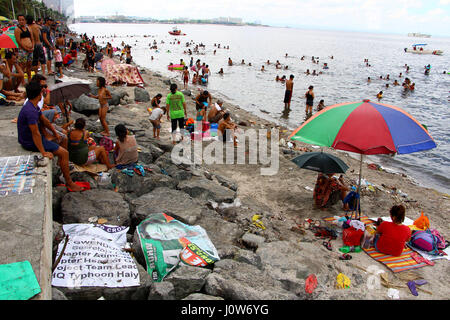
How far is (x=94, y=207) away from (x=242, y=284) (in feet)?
8.88

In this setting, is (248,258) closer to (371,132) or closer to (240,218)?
(240,218)

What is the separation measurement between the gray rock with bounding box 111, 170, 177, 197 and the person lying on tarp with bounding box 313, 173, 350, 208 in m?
3.29

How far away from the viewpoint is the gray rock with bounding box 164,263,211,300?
347 centimetres

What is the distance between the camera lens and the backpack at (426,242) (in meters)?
5.38

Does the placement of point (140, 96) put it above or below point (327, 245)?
above

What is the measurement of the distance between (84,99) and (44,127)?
18.1 feet

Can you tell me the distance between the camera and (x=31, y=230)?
3.37 m

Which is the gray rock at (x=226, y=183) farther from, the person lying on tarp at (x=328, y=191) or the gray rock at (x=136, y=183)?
the person lying on tarp at (x=328, y=191)

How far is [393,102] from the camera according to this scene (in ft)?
76.8

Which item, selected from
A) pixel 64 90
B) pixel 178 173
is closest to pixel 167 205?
pixel 178 173

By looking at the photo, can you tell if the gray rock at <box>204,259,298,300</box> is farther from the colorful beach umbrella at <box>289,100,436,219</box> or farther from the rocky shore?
the colorful beach umbrella at <box>289,100,436,219</box>

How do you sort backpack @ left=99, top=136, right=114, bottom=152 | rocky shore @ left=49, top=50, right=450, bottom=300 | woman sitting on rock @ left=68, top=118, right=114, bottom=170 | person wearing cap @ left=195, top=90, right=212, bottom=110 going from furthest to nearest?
person wearing cap @ left=195, top=90, right=212, bottom=110 < backpack @ left=99, top=136, right=114, bottom=152 < woman sitting on rock @ left=68, top=118, right=114, bottom=170 < rocky shore @ left=49, top=50, right=450, bottom=300

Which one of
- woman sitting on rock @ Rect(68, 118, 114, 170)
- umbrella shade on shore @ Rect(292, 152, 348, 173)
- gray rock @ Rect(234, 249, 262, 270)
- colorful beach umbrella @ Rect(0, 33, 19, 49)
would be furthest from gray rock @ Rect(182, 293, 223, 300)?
colorful beach umbrella @ Rect(0, 33, 19, 49)

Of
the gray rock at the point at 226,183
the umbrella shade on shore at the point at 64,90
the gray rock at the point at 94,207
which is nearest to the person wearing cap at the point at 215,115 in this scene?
the gray rock at the point at 226,183
